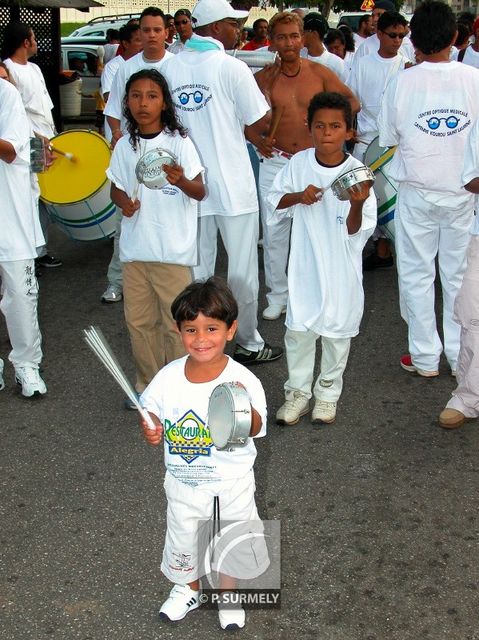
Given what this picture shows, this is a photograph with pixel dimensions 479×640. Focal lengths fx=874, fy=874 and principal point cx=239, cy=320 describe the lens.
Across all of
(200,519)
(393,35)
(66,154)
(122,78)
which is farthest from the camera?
(393,35)

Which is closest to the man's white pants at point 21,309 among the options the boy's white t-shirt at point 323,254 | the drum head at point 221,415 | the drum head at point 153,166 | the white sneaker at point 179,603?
the drum head at point 153,166

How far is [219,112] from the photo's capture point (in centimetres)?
482

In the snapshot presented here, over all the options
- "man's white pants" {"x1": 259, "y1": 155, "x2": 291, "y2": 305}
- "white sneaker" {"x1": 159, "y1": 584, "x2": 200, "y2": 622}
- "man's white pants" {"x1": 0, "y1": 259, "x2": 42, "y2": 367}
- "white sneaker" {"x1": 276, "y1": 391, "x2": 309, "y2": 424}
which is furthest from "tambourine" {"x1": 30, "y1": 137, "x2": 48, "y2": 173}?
"white sneaker" {"x1": 159, "y1": 584, "x2": 200, "y2": 622}

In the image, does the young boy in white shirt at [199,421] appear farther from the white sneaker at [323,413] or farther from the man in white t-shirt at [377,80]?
the man in white t-shirt at [377,80]

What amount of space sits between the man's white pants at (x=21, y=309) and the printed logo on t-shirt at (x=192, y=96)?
1.22 m

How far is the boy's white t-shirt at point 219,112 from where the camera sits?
478cm

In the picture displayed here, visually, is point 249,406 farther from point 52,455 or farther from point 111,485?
point 52,455

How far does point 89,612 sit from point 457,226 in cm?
295

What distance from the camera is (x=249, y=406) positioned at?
2572 mm

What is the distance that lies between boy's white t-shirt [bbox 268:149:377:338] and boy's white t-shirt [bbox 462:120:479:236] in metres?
0.50

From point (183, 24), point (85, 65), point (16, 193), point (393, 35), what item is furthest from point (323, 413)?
point (85, 65)

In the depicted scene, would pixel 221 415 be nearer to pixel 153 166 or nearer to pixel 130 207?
pixel 153 166

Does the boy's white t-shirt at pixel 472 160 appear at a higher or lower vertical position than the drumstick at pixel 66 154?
higher

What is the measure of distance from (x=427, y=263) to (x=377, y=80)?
108 inches
